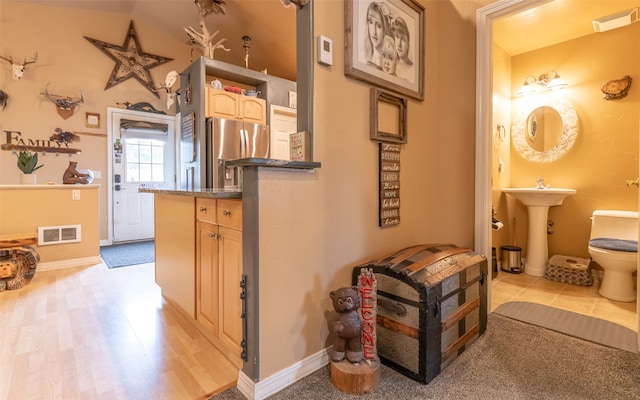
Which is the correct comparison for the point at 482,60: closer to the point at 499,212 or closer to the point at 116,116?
the point at 499,212

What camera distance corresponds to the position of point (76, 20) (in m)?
4.37

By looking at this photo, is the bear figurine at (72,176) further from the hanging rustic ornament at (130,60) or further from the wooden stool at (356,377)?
the wooden stool at (356,377)

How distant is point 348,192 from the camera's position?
1638mm

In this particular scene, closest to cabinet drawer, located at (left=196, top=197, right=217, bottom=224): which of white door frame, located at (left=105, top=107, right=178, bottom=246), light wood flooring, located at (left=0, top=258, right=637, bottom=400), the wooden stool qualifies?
light wood flooring, located at (left=0, top=258, right=637, bottom=400)

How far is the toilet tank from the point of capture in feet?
8.29

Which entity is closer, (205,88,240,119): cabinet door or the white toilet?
the white toilet

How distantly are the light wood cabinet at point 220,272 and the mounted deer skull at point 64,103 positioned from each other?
396 centimetres

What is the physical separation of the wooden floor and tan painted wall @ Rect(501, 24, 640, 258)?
331 centimetres

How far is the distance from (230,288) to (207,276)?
29 cm

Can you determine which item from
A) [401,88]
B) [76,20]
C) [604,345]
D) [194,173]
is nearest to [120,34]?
[76,20]

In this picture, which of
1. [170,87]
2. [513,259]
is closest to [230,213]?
[513,259]

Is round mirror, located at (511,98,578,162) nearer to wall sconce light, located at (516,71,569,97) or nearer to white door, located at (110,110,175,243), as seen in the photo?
wall sconce light, located at (516,71,569,97)

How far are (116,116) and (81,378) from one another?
4.38 meters

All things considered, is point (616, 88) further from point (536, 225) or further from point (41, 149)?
point (41, 149)
